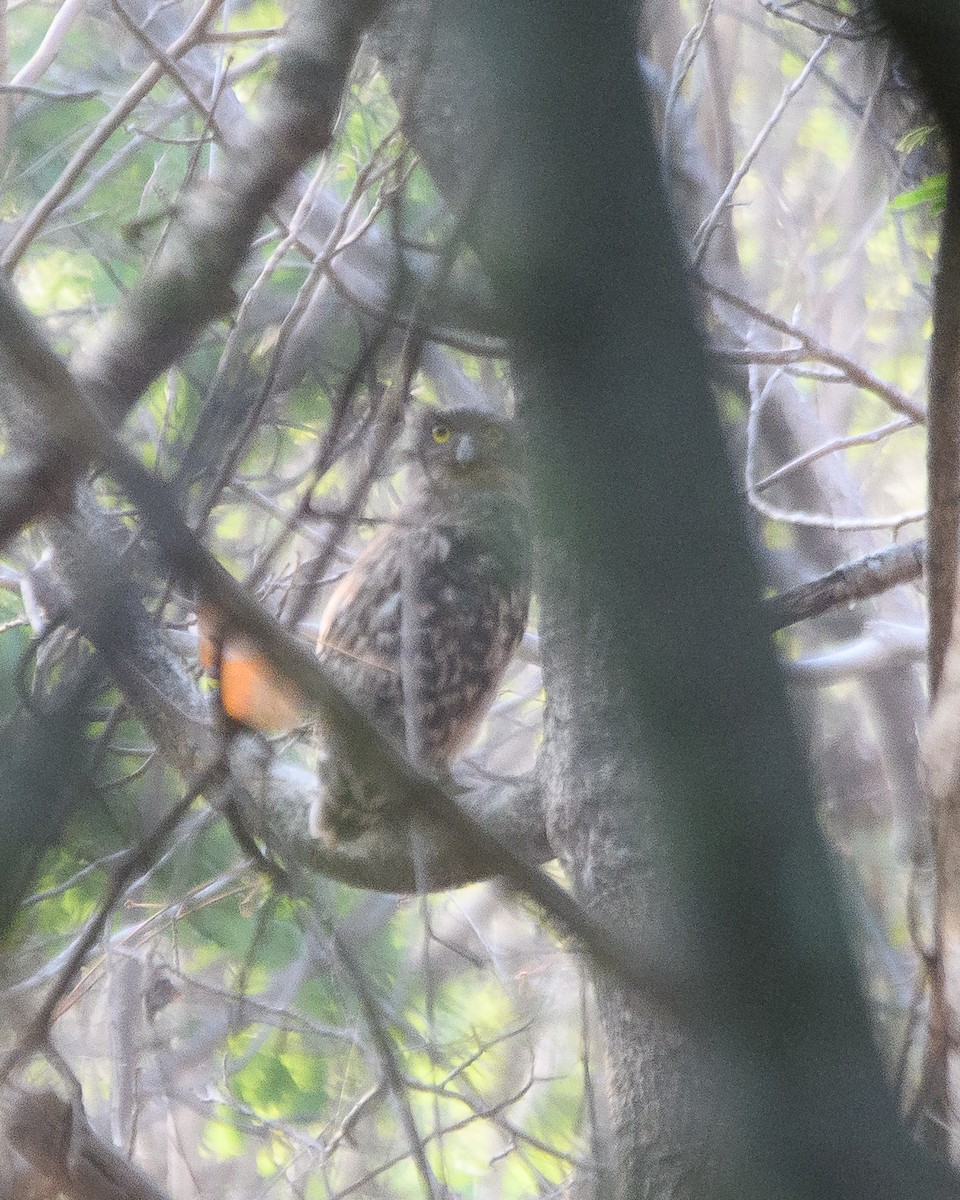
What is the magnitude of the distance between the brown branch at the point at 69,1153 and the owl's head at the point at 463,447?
5.83 ft

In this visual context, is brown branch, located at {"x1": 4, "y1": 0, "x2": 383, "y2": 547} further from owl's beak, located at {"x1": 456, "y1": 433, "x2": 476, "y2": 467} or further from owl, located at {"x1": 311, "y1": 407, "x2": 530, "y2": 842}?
owl's beak, located at {"x1": 456, "y1": 433, "x2": 476, "y2": 467}

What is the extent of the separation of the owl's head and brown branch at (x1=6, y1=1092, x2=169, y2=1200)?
5.83 feet

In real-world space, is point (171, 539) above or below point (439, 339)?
below

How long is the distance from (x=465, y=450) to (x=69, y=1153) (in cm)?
194

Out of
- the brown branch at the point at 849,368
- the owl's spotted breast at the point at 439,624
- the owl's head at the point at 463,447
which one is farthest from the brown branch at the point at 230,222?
the owl's head at the point at 463,447

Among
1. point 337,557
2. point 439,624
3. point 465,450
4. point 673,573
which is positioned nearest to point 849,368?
point 439,624

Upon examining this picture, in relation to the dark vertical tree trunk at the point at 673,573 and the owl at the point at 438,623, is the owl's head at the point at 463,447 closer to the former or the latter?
the owl at the point at 438,623

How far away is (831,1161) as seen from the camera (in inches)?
24.7

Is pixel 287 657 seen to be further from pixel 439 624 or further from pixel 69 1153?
pixel 439 624

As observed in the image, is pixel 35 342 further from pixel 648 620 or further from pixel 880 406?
pixel 880 406

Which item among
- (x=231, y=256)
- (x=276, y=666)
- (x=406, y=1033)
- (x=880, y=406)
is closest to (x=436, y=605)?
(x=406, y=1033)

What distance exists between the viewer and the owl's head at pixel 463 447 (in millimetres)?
2875

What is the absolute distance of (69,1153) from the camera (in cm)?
117

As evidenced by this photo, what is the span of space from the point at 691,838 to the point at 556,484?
195 mm
